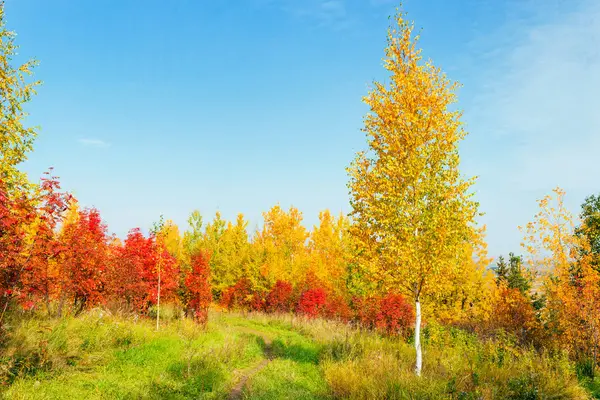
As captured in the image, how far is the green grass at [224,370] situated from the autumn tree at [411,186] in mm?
1462

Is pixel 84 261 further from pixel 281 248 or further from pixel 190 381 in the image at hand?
pixel 281 248

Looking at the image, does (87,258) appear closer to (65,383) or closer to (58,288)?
(58,288)

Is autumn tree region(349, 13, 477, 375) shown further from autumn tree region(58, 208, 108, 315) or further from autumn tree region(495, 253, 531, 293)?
autumn tree region(495, 253, 531, 293)

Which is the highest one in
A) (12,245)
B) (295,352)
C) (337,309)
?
(12,245)

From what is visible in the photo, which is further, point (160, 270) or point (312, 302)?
point (312, 302)

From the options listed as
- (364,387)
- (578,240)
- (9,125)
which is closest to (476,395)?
(364,387)

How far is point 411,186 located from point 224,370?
7118mm

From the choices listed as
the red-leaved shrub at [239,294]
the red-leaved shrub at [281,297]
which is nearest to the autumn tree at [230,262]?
the red-leaved shrub at [239,294]

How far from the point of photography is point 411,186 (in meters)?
9.09

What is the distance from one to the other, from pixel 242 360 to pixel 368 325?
9.20 metres

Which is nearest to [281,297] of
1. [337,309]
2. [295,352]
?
[337,309]

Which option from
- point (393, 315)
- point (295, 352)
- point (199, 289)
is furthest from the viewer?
point (393, 315)

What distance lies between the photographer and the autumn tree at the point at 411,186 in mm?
8508

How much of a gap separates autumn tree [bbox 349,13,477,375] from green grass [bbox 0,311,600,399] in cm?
146
